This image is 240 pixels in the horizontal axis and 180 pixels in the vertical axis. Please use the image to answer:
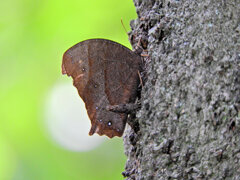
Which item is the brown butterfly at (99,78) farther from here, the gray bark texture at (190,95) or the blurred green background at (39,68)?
the blurred green background at (39,68)

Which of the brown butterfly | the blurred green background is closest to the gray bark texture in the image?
the brown butterfly

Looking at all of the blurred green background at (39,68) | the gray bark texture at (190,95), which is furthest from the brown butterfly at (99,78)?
the blurred green background at (39,68)

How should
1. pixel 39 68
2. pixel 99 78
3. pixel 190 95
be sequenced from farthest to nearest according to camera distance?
pixel 39 68, pixel 99 78, pixel 190 95

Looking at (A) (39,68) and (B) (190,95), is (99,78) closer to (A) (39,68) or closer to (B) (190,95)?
(B) (190,95)

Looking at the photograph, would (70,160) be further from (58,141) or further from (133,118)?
(133,118)

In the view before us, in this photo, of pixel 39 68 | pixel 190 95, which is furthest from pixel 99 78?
pixel 39 68

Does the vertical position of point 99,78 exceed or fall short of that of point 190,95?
it exceeds it
